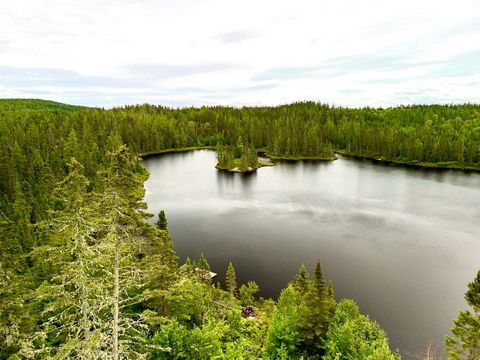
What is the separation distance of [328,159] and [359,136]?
3181 cm

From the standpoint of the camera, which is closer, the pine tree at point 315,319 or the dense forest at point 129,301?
the dense forest at point 129,301

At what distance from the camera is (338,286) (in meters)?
48.6

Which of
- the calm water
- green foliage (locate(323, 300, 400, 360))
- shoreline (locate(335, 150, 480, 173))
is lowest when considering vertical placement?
the calm water

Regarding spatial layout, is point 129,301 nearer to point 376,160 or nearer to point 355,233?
point 355,233

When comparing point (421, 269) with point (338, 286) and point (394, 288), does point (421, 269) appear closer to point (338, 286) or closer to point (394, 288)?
point (394, 288)

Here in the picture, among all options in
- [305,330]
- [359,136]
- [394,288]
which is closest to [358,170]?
[359,136]

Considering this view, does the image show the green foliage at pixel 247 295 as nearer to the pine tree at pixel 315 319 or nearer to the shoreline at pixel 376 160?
the pine tree at pixel 315 319

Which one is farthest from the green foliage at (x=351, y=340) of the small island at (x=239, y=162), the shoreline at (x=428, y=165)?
the shoreline at (x=428, y=165)

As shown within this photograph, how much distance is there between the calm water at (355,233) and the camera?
4634 cm

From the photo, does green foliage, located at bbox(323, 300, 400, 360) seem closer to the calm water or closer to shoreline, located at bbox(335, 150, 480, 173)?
the calm water

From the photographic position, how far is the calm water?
46.3 metres

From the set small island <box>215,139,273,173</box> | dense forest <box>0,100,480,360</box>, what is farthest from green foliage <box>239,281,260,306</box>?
small island <box>215,139,273,173</box>

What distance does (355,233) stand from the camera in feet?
228

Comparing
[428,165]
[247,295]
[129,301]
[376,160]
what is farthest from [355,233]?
[376,160]
